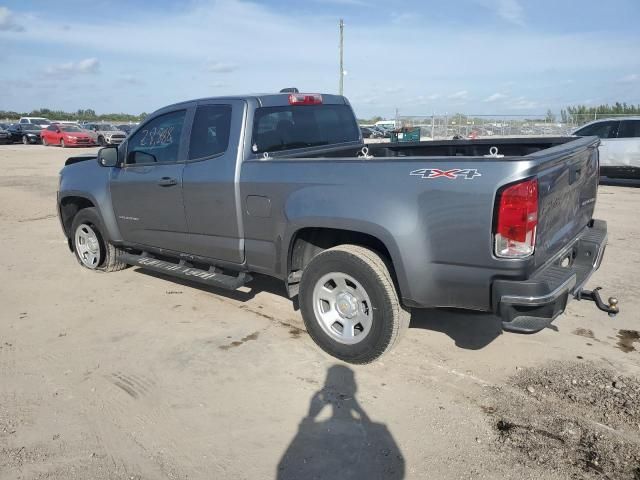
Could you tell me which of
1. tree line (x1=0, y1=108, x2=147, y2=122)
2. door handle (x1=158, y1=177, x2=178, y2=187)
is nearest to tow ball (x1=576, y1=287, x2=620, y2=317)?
door handle (x1=158, y1=177, x2=178, y2=187)

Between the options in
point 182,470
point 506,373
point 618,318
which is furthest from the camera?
point 618,318

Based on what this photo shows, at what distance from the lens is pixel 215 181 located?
4367 mm

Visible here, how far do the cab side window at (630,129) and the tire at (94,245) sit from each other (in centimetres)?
1142

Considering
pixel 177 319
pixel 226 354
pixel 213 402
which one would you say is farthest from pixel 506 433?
pixel 177 319

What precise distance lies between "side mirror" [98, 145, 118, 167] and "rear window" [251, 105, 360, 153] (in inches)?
72.7

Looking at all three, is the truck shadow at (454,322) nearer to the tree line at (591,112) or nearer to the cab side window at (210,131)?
the cab side window at (210,131)

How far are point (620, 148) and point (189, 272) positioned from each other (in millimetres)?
11110

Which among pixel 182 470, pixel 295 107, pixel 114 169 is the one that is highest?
pixel 295 107

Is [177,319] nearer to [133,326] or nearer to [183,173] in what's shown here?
[133,326]

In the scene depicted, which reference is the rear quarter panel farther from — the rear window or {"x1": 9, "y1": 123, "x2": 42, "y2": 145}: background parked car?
{"x1": 9, "y1": 123, "x2": 42, "y2": 145}: background parked car

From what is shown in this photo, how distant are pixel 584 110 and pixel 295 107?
34423 mm

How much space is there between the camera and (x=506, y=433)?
118 inches

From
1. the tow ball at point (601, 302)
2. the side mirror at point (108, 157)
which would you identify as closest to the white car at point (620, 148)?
the tow ball at point (601, 302)

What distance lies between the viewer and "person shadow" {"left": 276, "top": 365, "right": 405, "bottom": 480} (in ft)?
8.93
